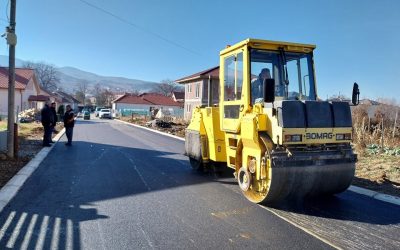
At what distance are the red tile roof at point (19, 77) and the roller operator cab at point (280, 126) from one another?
143 ft

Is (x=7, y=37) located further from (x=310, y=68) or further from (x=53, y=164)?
(x=310, y=68)

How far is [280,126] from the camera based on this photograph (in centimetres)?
646

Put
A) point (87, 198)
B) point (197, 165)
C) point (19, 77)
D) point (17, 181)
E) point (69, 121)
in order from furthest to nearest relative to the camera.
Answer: point (19, 77)
point (69, 121)
point (197, 165)
point (17, 181)
point (87, 198)

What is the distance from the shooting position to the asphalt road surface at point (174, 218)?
5.07 m

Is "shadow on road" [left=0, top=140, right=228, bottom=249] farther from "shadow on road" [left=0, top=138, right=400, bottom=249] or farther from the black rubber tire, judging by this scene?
the black rubber tire

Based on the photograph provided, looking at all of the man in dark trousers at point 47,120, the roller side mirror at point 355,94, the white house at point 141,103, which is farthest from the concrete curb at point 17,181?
the white house at point 141,103

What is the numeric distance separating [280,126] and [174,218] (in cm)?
230

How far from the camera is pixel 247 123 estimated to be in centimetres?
707

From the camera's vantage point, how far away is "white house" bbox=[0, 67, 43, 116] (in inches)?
1789

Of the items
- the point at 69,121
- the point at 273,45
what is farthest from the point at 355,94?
the point at 69,121

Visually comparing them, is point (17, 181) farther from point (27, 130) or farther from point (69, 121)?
point (27, 130)

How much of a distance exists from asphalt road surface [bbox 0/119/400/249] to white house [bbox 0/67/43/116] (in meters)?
38.2

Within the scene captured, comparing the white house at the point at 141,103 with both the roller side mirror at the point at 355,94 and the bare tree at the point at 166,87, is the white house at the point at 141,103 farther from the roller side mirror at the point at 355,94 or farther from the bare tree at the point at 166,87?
the roller side mirror at the point at 355,94

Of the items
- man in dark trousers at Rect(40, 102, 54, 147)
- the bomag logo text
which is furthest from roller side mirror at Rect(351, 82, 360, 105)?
man in dark trousers at Rect(40, 102, 54, 147)
